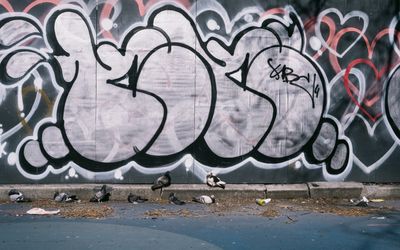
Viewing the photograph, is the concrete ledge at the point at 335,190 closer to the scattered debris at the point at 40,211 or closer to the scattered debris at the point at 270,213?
the scattered debris at the point at 270,213

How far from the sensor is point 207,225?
6.66 meters

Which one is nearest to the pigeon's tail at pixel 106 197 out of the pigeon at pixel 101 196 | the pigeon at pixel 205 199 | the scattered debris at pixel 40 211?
the pigeon at pixel 101 196

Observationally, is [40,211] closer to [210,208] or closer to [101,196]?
[101,196]

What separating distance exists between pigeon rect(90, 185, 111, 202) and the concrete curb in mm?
79

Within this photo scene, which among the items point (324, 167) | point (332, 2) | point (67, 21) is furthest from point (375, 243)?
point (67, 21)

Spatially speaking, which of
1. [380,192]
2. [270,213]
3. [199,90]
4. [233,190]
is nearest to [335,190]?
[380,192]

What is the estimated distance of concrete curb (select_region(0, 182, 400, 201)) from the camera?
7.76 metres

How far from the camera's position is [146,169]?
8016mm

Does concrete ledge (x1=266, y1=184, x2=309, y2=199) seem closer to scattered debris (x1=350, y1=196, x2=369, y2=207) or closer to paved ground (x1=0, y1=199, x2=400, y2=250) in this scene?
paved ground (x1=0, y1=199, x2=400, y2=250)

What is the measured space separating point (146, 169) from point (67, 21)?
2.40 metres

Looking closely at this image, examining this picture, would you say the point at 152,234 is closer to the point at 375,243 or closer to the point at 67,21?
the point at 375,243

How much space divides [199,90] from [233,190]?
1528 mm

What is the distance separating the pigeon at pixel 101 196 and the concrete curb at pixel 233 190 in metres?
0.08

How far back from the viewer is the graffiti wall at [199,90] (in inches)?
309
